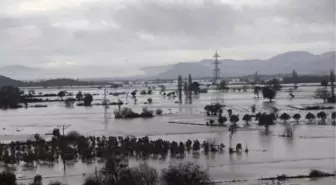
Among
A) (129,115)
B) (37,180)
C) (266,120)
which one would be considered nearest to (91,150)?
(37,180)

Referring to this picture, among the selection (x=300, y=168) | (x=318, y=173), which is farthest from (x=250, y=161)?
(x=318, y=173)

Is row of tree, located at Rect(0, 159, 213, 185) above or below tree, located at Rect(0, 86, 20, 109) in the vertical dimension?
below

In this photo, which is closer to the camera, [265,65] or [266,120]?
[266,120]

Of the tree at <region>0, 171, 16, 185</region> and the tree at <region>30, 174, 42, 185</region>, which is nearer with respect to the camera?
the tree at <region>0, 171, 16, 185</region>

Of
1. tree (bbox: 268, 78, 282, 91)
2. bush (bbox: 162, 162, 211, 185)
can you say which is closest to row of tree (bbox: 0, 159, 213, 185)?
bush (bbox: 162, 162, 211, 185)

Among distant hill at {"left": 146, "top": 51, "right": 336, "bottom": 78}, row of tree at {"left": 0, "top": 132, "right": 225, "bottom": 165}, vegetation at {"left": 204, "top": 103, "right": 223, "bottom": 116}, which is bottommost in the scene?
row of tree at {"left": 0, "top": 132, "right": 225, "bottom": 165}

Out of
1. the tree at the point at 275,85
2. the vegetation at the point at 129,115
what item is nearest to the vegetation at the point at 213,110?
the vegetation at the point at 129,115

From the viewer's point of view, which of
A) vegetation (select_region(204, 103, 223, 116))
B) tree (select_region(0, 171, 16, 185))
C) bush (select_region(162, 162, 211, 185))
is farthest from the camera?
vegetation (select_region(204, 103, 223, 116))

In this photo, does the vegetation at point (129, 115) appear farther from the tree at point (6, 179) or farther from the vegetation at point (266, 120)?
the tree at point (6, 179)

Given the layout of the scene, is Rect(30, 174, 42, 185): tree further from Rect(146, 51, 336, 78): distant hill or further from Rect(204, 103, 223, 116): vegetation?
Rect(146, 51, 336, 78): distant hill

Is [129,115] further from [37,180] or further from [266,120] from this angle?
[37,180]
